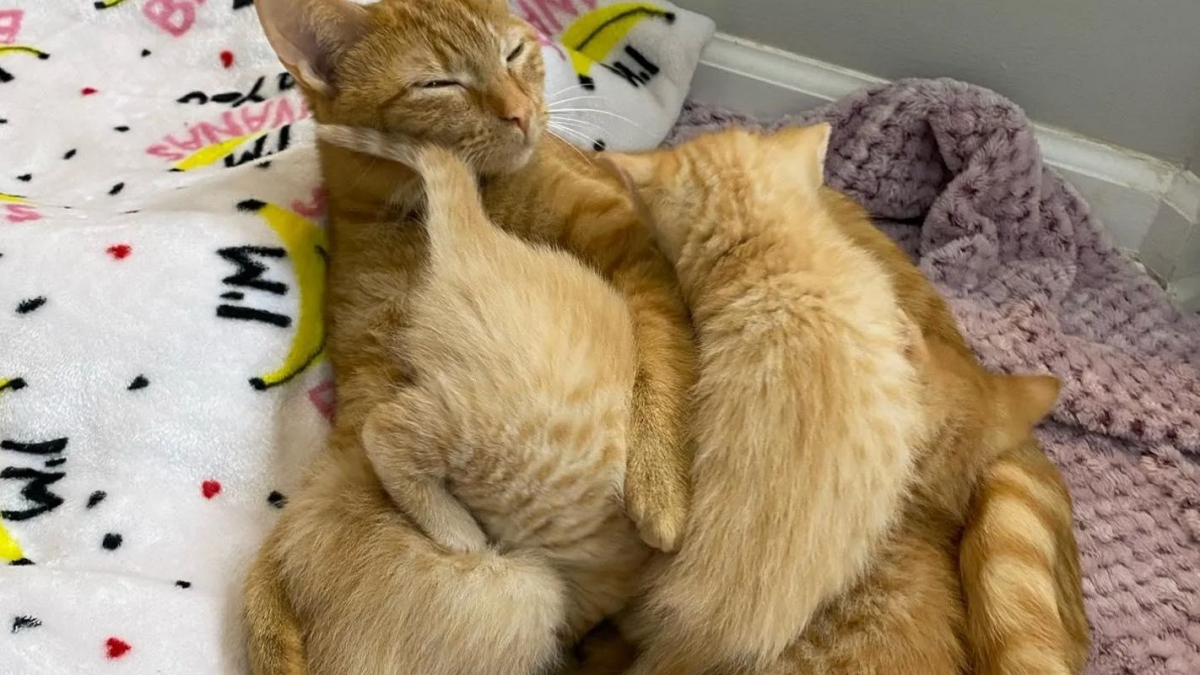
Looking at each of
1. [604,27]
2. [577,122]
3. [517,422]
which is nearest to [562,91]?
[577,122]

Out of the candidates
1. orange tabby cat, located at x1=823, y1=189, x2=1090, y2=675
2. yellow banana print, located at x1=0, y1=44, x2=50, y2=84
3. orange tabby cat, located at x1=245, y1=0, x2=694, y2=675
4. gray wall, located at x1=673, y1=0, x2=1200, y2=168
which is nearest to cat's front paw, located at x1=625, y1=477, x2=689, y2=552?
orange tabby cat, located at x1=245, y1=0, x2=694, y2=675

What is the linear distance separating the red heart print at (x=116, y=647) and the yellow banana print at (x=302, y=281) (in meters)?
0.34

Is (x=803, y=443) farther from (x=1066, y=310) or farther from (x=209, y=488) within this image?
(x=1066, y=310)

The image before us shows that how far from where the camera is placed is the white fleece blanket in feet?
3.30

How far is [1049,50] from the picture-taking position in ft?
5.15

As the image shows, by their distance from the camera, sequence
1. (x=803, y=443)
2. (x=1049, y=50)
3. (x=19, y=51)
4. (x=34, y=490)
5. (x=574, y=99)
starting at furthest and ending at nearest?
(x=19, y=51) < (x=1049, y=50) < (x=574, y=99) < (x=34, y=490) < (x=803, y=443)

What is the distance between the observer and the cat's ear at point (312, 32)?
113cm

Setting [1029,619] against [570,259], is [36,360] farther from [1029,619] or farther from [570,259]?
[1029,619]

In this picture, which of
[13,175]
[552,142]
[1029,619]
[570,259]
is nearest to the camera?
[1029,619]

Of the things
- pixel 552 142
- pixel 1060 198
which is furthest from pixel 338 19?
pixel 1060 198

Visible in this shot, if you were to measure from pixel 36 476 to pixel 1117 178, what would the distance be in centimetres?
163

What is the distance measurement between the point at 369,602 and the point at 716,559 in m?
0.34

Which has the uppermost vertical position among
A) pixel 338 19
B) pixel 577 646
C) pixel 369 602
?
pixel 338 19

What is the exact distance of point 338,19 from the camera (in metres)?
A: 1.17
